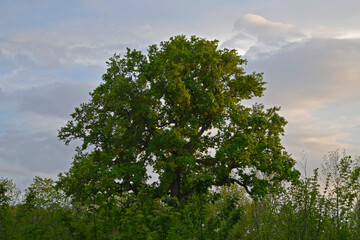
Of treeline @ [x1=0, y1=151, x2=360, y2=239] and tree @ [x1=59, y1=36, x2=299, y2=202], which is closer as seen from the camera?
treeline @ [x1=0, y1=151, x2=360, y2=239]

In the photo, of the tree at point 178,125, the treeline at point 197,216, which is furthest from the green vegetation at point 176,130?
the treeline at point 197,216

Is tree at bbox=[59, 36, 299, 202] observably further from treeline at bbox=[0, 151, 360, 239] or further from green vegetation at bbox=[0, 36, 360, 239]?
treeline at bbox=[0, 151, 360, 239]

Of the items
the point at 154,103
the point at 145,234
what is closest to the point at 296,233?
the point at 145,234

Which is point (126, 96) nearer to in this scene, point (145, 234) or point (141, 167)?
point (141, 167)

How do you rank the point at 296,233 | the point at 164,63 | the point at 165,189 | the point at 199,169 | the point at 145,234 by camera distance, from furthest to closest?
the point at 199,169 → the point at 164,63 → the point at 165,189 → the point at 296,233 → the point at 145,234

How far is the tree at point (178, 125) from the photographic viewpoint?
74.0ft

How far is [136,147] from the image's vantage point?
80.4ft

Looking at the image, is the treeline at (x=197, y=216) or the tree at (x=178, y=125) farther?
the tree at (x=178, y=125)

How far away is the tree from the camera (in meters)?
22.6

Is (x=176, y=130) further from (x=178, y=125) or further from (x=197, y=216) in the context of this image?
(x=197, y=216)

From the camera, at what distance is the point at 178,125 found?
25016 millimetres

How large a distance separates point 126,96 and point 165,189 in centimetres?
676

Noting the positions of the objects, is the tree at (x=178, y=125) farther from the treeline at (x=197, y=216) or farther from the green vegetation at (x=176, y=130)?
the treeline at (x=197, y=216)

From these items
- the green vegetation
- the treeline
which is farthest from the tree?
the treeline
